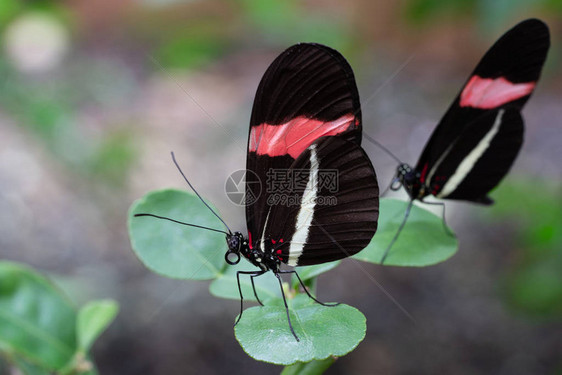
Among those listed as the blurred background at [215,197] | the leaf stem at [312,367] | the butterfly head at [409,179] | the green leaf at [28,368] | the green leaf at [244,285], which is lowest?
the blurred background at [215,197]

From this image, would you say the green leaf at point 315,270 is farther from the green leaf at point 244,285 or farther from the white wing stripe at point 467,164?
the white wing stripe at point 467,164

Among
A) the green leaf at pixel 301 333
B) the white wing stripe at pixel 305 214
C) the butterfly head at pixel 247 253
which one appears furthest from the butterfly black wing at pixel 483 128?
the green leaf at pixel 301 333

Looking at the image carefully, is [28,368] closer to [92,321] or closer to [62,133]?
[92,321]

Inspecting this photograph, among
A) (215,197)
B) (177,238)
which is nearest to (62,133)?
(215,197)

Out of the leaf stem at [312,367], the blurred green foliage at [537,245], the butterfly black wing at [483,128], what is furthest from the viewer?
the blurred green foliage at [537,245]

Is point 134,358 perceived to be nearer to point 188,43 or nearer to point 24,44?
point 24,44

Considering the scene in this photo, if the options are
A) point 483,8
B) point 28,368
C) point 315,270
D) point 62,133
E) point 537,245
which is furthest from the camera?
point 62,133

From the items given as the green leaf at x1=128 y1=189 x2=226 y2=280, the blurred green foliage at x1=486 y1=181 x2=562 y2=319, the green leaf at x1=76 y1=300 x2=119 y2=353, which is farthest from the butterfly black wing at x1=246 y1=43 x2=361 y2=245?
the blurred green foliage at x1=486 y1=181 x2=562 y2=319
